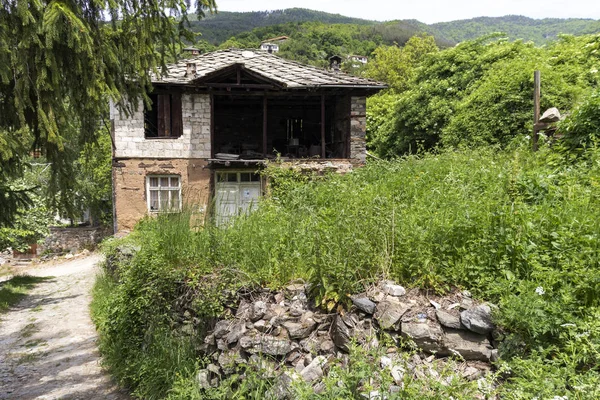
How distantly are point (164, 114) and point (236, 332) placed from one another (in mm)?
11441

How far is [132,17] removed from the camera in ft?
17.1

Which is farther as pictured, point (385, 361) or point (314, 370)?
point (314, 370)

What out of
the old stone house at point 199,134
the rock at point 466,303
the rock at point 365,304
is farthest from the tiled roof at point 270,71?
the rock at point 466,303

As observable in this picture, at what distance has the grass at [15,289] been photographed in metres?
12.6

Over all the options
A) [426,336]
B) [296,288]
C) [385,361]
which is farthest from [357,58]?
[385,361]

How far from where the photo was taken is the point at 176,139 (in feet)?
48.3

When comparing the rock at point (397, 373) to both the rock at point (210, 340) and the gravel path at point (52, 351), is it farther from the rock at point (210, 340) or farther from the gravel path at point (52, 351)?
the gravel path at point (52, 351)

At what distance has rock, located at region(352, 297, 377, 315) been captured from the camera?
4312 mm

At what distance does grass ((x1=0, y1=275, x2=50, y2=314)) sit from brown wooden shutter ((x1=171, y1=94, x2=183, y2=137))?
6.75 meters

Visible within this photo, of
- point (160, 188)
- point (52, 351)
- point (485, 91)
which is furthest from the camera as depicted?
point (160, 188)

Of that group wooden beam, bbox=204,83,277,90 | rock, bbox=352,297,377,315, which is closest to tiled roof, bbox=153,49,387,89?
wooden beam, bbox=204,83,277,90

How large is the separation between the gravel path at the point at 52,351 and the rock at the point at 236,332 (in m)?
2.31

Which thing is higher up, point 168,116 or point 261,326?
point 168,116

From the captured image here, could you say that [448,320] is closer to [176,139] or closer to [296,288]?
[296,288]
